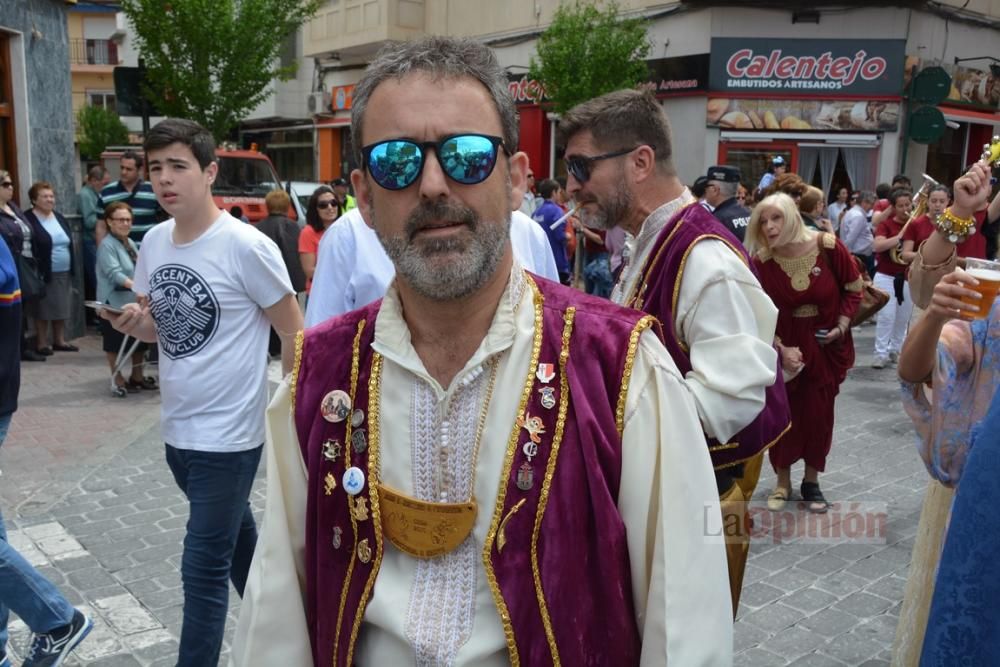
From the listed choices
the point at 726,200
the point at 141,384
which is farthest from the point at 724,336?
the point at 141,384

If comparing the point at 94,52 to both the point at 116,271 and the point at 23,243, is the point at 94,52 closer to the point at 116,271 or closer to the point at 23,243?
the point at 23,243

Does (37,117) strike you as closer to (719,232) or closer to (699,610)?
(719,232)

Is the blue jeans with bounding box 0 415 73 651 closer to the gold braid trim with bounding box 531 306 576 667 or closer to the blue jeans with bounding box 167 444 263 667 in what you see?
the blue jeans with bounding box 167 444 263 667

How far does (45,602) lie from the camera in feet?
10.6

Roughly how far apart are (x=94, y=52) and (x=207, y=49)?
35579mm

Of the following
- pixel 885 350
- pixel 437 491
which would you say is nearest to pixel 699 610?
pixel 437 491

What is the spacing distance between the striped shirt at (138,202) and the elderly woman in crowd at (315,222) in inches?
77.1

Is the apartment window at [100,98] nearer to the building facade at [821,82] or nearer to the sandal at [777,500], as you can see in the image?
the building facade at [821,82]

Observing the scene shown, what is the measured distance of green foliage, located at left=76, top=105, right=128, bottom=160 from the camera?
4278 cm

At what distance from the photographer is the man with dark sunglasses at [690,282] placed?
2629 mm

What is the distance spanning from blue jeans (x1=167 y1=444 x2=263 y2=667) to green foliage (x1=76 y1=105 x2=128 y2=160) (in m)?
44.4

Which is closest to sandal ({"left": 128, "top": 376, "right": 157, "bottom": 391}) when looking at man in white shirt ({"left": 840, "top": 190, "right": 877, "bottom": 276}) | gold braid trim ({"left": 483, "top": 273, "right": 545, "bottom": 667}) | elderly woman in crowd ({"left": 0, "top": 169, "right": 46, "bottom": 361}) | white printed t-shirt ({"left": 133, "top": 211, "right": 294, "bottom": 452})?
elderly woman in crowd ({"left": 0, "top": 169, "right": 46, "bottom": 361})

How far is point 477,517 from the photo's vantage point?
5.56ft

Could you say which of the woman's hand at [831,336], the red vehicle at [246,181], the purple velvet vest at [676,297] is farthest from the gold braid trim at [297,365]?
the red vehicle at [246,181]
